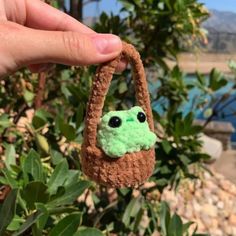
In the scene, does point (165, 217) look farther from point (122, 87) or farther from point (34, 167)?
point (122, 87)

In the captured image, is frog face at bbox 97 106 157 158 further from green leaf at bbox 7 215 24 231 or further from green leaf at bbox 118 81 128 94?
green leaf at bbox 118 81 128 94

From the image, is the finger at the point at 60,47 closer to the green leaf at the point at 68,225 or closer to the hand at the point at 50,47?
the hand at the point at 50,47

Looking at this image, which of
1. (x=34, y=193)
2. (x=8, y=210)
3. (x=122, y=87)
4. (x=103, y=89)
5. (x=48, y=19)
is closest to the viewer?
(x=103, y=89)

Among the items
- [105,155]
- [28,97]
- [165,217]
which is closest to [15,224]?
[105,155]

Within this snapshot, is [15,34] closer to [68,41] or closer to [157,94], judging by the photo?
[68,41]

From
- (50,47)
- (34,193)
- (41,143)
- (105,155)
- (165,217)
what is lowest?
(165,217)

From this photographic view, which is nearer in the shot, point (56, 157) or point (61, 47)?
point (61, 47)

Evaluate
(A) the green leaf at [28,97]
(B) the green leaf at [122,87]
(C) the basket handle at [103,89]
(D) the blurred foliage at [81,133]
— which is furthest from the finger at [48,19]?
(B) the green leaf at [122,87]

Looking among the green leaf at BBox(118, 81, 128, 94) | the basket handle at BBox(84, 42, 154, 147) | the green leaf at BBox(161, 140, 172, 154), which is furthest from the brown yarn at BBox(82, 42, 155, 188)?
the green leaf at BBox(118, 81, 128, 94)

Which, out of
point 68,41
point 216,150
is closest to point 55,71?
point 68,41
